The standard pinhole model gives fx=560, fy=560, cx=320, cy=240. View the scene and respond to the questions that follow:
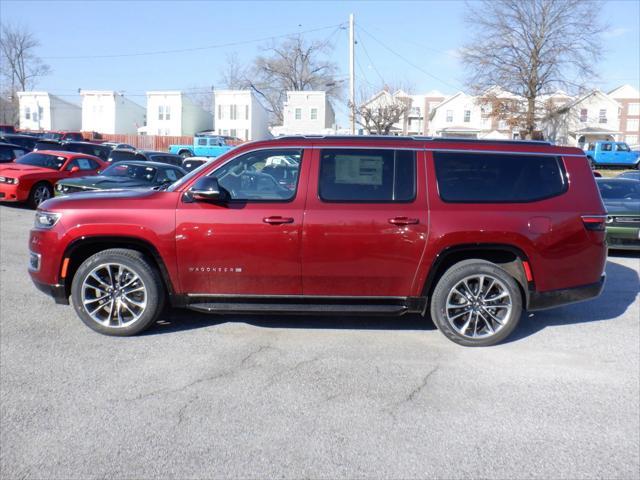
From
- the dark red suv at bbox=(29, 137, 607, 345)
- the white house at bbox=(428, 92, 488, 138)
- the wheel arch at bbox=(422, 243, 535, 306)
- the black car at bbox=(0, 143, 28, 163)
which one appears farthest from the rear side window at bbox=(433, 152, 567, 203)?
the white house at bbox=(428, 92, 488, 138)

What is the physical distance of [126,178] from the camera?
1217 cm

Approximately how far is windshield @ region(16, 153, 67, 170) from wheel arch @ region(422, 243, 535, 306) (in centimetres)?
1228

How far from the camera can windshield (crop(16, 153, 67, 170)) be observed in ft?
47.6

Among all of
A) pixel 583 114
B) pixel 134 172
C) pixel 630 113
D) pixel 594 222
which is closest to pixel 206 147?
pixel 134 172

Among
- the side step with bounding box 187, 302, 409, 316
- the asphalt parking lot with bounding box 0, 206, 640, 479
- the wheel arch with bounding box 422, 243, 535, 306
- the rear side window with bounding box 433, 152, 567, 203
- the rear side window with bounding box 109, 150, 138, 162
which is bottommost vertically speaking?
the asphalt parking lot with bounding box 0, 206, 640, 479

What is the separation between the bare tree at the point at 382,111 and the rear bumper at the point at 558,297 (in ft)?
79.2

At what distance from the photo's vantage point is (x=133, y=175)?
12406mm

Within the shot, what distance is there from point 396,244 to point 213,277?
172cm

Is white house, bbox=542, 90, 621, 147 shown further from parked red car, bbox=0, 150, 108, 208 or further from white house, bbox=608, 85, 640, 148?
parked red car, bbox=0, 150, 108, 208

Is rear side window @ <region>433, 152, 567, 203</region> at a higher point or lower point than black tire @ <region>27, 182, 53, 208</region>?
higher

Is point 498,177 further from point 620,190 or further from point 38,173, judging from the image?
point 38,173

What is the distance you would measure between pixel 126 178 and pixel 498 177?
9.05 metres

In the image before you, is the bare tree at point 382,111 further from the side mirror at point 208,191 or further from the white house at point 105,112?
the white house at point 105,112

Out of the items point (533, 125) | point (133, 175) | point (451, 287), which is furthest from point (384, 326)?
point (533, 125)
